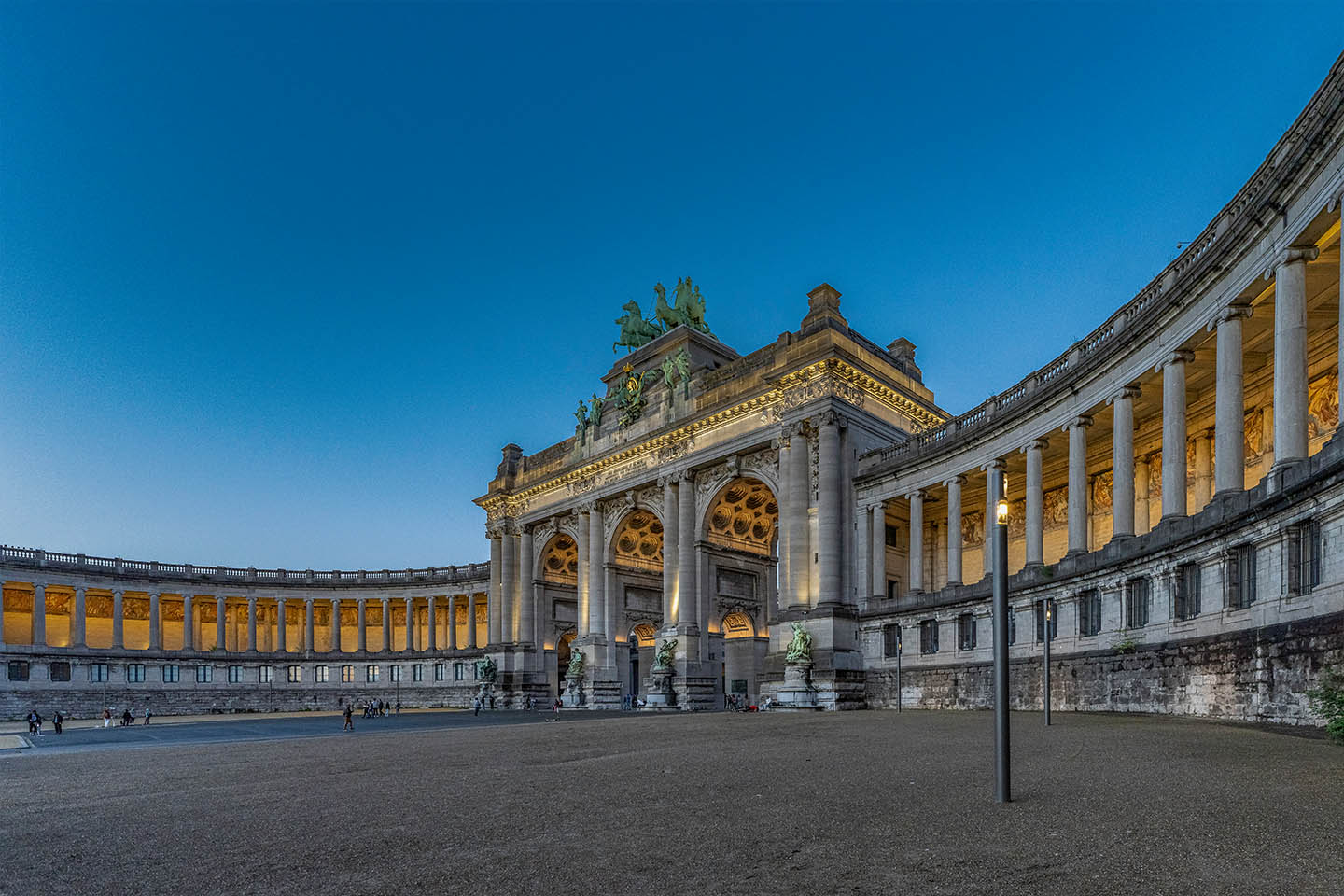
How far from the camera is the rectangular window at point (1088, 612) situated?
30562 millimetres

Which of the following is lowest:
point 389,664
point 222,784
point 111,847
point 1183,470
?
point 389,664

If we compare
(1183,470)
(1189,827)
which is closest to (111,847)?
(1189,827)

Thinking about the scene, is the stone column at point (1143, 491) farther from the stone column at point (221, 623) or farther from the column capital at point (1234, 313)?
the stone column at point (221, 623)

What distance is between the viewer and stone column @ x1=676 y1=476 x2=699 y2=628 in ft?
174

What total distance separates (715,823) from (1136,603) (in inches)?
962

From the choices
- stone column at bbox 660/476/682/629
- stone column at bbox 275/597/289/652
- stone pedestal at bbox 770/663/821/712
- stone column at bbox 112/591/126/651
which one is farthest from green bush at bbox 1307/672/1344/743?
stone column at bbox 112/591/126/651

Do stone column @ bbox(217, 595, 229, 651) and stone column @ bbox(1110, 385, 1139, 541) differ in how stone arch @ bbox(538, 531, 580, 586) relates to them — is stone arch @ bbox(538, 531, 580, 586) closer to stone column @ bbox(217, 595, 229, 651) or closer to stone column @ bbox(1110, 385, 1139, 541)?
stone column @ bbox(217, 595, 229, 651)

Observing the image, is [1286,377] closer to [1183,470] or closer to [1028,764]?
[1183,470]

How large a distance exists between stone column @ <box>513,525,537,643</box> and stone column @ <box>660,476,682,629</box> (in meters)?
17.9

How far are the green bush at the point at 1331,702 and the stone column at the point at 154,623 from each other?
88217mm

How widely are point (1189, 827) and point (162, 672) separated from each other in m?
90.9

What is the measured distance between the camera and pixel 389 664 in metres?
87.6

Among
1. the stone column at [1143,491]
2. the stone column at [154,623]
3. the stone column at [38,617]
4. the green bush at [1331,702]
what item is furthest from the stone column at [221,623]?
the green bush at [1331,702]

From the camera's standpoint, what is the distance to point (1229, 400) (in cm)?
2497
